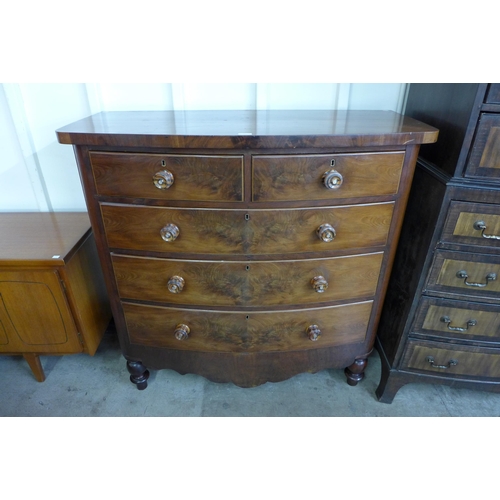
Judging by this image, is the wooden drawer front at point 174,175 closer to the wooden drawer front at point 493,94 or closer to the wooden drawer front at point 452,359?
the wooden drawer front at point 493,94

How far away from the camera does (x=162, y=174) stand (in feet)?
3.14

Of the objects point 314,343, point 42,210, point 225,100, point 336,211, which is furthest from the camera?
point 42,210

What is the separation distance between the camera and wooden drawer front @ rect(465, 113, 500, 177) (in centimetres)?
92

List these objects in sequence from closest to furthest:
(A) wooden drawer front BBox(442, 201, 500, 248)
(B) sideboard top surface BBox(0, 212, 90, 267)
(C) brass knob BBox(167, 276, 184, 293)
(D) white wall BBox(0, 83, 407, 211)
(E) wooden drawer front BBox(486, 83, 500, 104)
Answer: (E) wooden drawer front BBox(486, 83, 500, 104), (A) wooden drawer front BBox(442, 201, 500, 248), (C) brass knob BBox(167, 276, 184, 293), (B) sideboard top surface BBox(0, 212, 90, 267), (D) white wall BBox(0, 83, 407, 211)

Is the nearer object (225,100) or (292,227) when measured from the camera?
(292,227)

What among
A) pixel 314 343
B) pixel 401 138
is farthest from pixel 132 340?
pixel 401 138

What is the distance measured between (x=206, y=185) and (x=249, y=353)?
0.65 metres

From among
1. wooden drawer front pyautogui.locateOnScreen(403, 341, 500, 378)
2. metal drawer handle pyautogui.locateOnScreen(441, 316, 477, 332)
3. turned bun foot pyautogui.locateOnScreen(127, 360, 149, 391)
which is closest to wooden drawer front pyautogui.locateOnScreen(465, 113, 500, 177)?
metal drawer handle pyautogui.locateOnScreen(441, 316, 477, 332)

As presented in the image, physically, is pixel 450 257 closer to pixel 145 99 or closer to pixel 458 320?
pixel 458 320

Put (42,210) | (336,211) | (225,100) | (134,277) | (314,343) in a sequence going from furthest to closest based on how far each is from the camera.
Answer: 1. (42,210)
2. (225,100)
3. (314,343)
4. (134,277)
5. (336,211)

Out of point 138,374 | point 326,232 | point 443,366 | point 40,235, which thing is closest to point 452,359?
A: point 443,366

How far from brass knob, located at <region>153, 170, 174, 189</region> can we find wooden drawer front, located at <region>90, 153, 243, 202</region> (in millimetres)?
11

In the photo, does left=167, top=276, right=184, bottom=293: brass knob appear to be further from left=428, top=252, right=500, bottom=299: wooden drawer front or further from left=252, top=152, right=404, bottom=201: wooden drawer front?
left=428, top=252, right=500, bottom=299: wooden drawer front

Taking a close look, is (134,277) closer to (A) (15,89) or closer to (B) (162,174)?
(B) (162,174)
